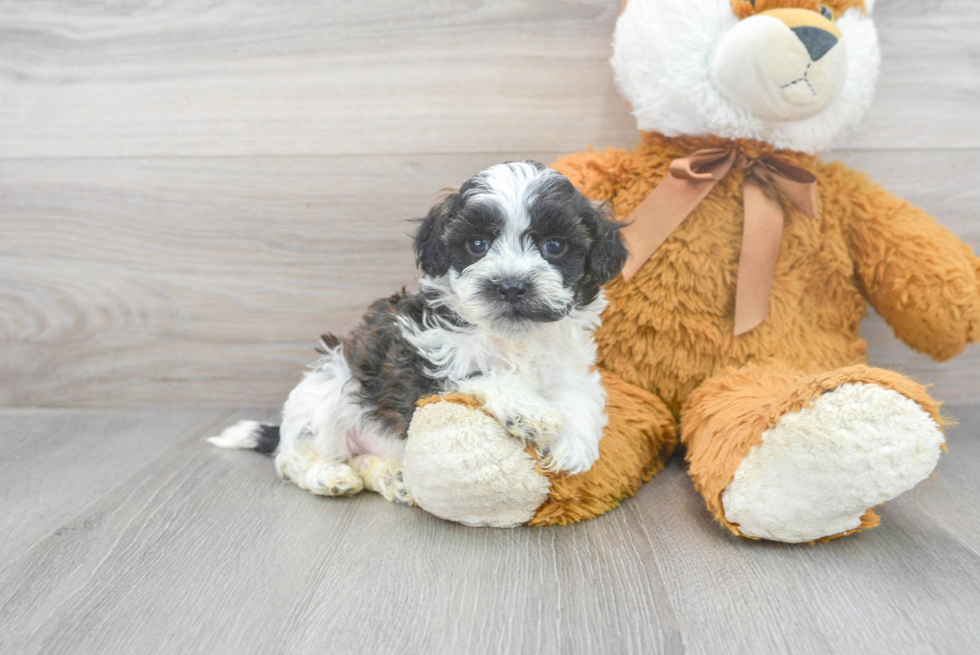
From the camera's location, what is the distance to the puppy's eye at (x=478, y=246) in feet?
3.89

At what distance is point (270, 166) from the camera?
72.9 inches

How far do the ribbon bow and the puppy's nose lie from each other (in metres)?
0.41

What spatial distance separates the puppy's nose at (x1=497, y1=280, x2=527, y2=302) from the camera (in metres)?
1.13

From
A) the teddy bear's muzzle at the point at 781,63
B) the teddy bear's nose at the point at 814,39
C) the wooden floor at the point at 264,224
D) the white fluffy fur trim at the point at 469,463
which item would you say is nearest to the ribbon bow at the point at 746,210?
the teddy bear's muzzle at the point at 781,63

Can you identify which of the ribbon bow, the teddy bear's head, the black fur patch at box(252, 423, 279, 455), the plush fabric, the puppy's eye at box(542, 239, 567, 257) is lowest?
the black fur patch at box(252, 423, 279, 455)

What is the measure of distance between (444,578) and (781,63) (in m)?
1.12

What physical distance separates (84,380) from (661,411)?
166 cm

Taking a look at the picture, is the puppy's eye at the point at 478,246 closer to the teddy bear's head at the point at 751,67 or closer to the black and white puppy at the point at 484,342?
the black and white puppy at the point at 484,342

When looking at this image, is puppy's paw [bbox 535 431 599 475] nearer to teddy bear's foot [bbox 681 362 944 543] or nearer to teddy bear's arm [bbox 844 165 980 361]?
teddy bear's foot [bbox 681 362 944 543]

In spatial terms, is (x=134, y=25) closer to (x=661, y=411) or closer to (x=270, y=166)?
(x=270, y=166)

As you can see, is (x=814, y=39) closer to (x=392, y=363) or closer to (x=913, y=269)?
(x=913, y=269)

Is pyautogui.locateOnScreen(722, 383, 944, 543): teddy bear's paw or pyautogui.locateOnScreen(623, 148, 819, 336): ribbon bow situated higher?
pyautogui.locateOnScreen(623, 148, 819, 336): ribbon bow

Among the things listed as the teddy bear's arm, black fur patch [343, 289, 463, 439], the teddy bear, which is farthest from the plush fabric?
the teddy bear's arm

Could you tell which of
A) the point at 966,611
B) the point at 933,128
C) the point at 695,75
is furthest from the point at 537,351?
the point at 933,128
